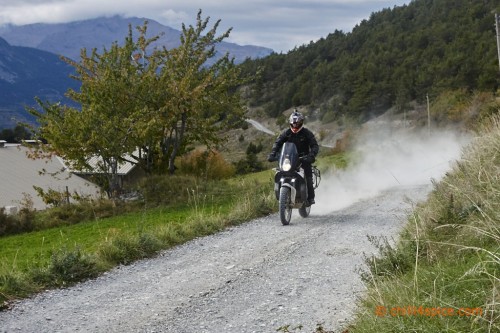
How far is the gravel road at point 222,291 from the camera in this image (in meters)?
6.22

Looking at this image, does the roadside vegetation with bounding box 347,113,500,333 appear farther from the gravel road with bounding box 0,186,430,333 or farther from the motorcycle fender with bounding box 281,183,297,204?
the motorcycle fender with bounding box 281,183,297,204

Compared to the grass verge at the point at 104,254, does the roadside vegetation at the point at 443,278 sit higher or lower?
higher

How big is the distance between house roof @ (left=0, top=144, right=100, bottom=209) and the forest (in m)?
36.4

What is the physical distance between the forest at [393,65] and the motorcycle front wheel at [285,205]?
58549mm

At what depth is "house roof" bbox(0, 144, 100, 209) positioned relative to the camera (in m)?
43.1

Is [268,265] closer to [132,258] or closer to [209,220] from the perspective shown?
[132,258]

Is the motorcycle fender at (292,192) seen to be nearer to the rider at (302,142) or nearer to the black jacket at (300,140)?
the rider at (302,142)

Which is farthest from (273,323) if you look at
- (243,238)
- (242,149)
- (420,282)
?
(242,149)

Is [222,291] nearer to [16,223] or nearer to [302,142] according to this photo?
[302,142]

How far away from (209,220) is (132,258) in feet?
9.46

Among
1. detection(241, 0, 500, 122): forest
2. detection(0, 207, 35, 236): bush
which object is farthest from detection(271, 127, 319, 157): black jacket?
detection(241, 0, 500, 122): forest

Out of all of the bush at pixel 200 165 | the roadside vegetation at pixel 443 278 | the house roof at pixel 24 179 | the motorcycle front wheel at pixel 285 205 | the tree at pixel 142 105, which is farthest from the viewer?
the house roof at pixel 24 179

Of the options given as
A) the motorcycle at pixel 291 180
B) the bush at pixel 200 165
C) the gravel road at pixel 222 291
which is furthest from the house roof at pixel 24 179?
the gravel road at pixel 222 291

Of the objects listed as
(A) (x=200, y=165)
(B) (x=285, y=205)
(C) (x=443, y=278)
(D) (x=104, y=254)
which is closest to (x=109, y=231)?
(D) (x=104, y=254)
